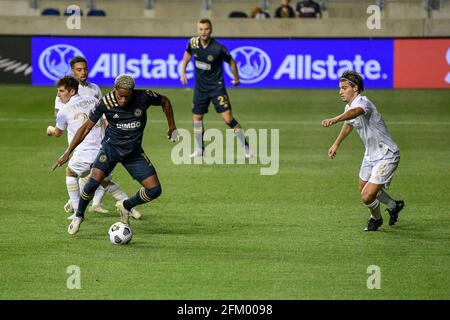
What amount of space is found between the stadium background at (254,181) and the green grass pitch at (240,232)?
3 cm

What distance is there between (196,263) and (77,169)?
3.07 m

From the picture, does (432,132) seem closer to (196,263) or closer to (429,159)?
(429,159)

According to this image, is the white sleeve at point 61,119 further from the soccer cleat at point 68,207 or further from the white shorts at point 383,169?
the white shorts at point 383,169

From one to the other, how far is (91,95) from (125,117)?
1.81 metres

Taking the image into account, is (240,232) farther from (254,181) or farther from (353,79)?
(254,181)

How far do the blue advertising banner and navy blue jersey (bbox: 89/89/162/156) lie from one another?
51.9 ft

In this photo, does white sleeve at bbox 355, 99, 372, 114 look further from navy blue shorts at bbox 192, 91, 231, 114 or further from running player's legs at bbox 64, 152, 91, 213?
navy blue shorts at bbox 192, 91, 231, 114

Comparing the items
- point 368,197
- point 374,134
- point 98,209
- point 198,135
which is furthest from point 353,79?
point 198,135

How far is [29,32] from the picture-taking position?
2984 centimetres

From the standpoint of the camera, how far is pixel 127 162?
12133 millimetres


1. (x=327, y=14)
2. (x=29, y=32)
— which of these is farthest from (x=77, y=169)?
(x=327, y=14)

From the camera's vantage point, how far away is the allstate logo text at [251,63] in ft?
91.1

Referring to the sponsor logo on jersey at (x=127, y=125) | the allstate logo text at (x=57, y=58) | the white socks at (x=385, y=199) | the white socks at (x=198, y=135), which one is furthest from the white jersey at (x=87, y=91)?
the allstate logo text at (x=57, y=58)

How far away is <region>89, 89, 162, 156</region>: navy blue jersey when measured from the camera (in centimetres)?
1180
